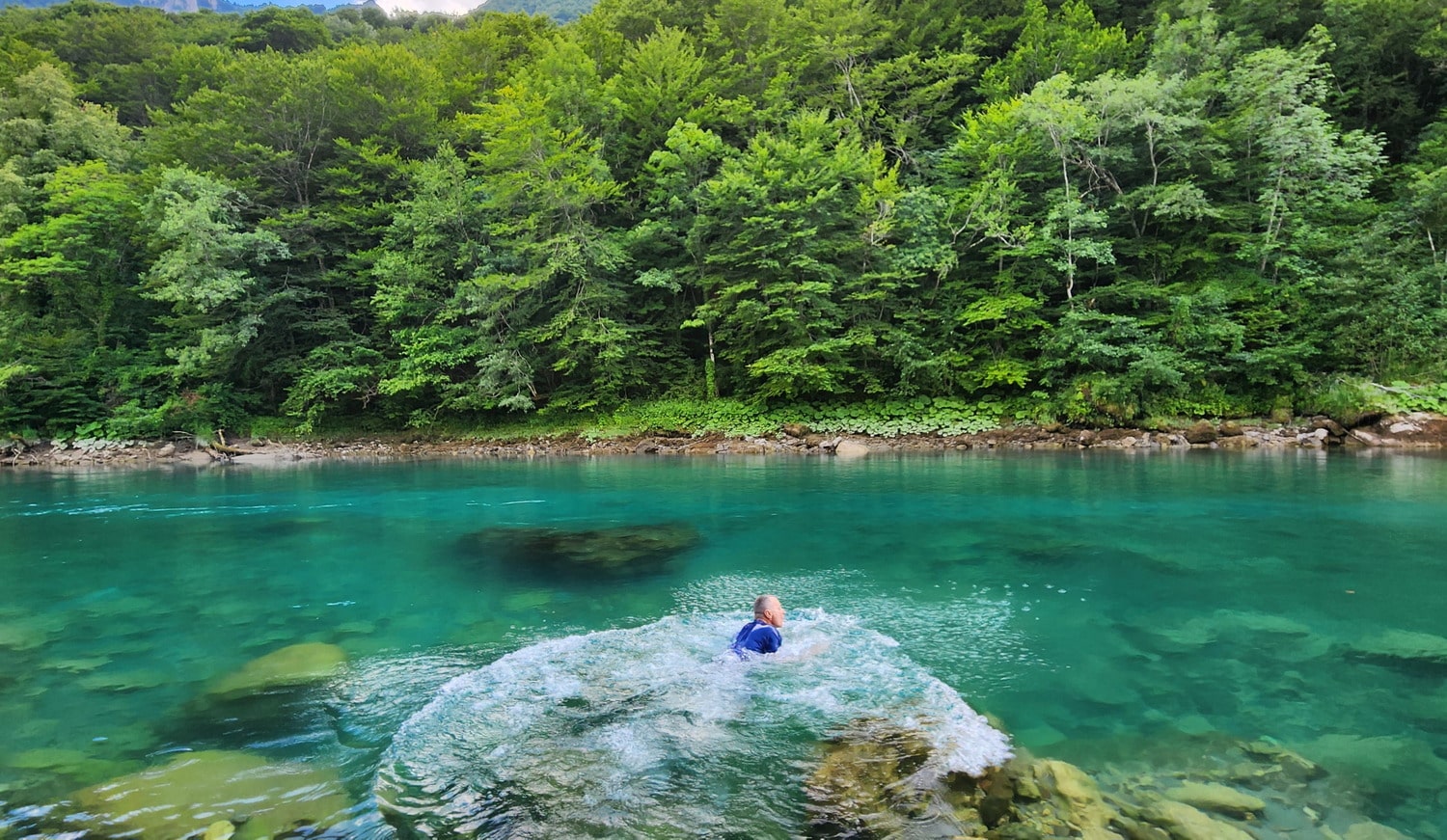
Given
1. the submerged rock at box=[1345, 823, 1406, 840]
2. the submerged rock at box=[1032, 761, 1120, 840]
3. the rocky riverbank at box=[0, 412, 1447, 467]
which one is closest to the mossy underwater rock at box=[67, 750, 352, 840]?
the submerged rock at box=[1032, 761, 1120, 840]

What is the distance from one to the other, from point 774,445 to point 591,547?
12442 millimetres

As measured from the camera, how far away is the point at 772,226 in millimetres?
21109

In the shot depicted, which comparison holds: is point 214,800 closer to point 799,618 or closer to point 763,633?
point 763,633

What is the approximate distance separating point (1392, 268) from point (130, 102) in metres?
62.0

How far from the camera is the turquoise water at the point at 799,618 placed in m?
3.91

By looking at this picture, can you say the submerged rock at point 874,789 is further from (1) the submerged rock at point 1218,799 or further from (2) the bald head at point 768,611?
(2) the bald head at point 768,611

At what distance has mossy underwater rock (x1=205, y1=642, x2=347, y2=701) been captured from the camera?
16.6 feet

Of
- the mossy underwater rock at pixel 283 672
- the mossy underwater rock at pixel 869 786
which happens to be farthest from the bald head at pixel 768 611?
the mossy underwater rock at pixel 283 672

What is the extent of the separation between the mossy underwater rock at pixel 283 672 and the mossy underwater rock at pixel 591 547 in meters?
2.86

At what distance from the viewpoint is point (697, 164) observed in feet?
76.8

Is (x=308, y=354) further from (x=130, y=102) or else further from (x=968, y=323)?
(x=130, y=102)

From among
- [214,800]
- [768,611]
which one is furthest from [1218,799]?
[214,800]

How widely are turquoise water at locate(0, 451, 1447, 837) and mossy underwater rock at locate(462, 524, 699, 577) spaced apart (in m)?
0.25

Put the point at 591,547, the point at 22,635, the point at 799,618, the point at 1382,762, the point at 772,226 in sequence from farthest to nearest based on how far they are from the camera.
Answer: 1. the point at 772,226
2. the point at 591,547
3. the point at 22,635
4. the point at 799,618
5. the point at 1382,762
